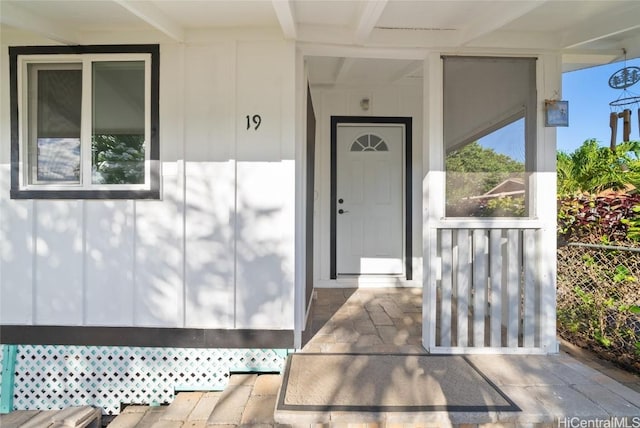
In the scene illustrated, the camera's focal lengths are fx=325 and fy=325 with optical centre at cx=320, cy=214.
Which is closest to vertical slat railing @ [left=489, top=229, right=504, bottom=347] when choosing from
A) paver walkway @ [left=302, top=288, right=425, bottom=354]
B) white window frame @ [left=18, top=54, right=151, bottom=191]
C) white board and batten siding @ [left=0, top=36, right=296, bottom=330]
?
paver walkway @ [left=302, top=288, right=425, bottom=354]

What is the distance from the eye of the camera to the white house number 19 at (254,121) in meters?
2.32

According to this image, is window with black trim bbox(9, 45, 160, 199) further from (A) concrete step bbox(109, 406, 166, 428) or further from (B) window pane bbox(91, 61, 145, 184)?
(A) concrete step bbox(109, 406, 166, 428)

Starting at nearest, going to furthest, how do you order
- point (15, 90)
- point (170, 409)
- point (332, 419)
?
point (332, 419)
point (170, 409)
point (15, 90)

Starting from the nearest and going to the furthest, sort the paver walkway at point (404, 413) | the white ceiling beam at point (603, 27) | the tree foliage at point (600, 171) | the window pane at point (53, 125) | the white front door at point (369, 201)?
the paver walkway at point (404, 413) → the white ceiling beam at point (603, 27) → the window pane at point (53, 125) → the tree foliage at point (600, 171) → the white front door at point (369, 201)

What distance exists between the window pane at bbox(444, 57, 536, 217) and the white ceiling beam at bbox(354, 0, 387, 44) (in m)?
0.66

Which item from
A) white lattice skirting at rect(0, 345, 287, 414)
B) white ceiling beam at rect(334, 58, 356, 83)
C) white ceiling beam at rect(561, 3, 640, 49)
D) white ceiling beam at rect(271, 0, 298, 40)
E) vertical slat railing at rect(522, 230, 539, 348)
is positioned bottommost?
white lattice skirting at rect(0, 345, 287, 414)

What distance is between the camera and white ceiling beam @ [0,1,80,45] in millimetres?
1996

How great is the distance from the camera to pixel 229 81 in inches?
91.6

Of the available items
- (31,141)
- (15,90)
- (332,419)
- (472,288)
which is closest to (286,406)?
(332,419)

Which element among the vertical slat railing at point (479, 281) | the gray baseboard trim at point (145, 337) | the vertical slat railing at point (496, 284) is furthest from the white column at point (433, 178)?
the gray baseboard trim at point (145, 337)

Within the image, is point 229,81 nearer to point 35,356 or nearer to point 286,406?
point 286,406

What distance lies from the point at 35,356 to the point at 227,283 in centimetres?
155

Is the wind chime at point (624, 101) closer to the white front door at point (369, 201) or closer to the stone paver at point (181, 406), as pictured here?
the white front door at point (369, 201)

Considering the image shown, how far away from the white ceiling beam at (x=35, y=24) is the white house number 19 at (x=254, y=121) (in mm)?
1348
